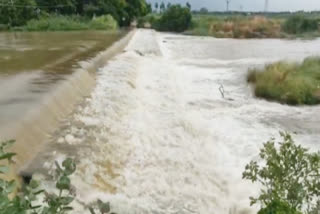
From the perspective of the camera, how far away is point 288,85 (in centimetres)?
969

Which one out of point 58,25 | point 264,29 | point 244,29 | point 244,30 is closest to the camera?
point 58,25

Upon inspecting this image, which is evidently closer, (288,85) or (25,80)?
(25,80)

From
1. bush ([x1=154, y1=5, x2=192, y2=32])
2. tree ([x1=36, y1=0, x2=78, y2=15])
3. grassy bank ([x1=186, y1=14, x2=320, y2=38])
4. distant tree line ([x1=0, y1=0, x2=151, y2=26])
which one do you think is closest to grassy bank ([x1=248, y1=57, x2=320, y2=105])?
distant tree line ([x1=0, y1=0, x2=151, y2=26])

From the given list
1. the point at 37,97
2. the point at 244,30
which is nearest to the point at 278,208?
the point at 37,97

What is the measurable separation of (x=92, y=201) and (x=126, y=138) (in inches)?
70.0

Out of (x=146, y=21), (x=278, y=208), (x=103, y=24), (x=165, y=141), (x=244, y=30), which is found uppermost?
(x=278, y=208)

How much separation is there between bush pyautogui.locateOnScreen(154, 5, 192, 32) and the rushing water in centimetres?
4093

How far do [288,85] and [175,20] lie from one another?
1631 inches

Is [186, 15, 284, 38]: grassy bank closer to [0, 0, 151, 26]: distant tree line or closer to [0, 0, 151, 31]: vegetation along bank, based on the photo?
[0, 0, 151, 26]: distant tree line

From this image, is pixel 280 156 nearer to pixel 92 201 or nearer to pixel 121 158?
pixel 92 201

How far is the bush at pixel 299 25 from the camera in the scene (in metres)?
44.9

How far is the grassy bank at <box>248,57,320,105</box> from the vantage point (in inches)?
365

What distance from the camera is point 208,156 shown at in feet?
17.3

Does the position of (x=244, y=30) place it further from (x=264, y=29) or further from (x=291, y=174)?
(x=291, y=174)
